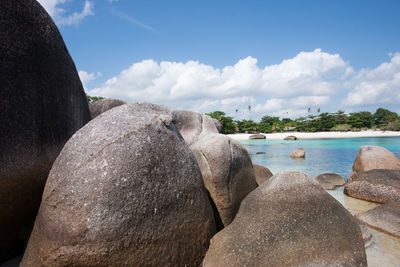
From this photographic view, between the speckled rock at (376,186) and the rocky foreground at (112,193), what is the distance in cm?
439

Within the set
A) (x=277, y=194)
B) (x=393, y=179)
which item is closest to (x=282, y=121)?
(x=393, y=179)

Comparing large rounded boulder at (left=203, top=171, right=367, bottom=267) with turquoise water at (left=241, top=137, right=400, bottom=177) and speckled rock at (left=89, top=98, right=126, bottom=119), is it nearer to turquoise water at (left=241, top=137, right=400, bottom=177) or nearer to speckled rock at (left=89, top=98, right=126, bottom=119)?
speckled rock at (left=89, top=98, right=126, bottom=119)

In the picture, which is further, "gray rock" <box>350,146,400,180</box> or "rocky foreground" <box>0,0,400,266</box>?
"gray rock" <box>350,146,400,180</box>

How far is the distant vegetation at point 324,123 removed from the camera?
5044cm

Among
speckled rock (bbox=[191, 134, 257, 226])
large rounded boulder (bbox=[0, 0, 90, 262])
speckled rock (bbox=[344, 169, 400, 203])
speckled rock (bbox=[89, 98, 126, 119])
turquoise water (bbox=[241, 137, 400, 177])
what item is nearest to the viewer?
large rounded boulder (bbox=[0, 0, 90, 262])

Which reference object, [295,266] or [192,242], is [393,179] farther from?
[192,242]

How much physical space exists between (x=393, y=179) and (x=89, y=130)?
7.27m

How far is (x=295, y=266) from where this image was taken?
98.8 inches

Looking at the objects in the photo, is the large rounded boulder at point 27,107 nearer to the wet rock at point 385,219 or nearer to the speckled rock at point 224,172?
the speckled rock at point 224,172

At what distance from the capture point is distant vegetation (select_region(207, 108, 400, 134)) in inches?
1986

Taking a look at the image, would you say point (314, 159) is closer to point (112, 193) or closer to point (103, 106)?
point (103, 106)

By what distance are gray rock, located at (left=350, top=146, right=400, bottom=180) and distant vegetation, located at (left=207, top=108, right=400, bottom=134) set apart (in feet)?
131

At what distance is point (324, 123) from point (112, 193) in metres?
58.7

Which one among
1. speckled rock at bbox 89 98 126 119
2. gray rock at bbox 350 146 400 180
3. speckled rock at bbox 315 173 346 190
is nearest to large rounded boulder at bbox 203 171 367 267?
speckled rock at bbox 89 98 126 119
